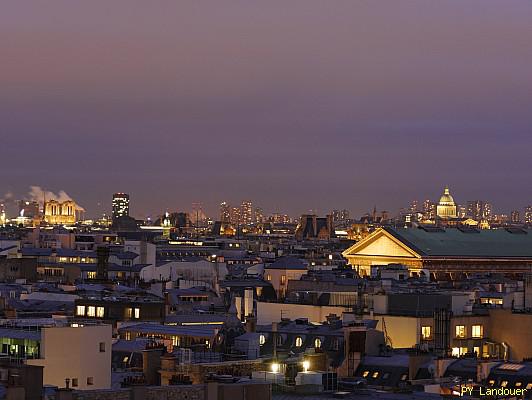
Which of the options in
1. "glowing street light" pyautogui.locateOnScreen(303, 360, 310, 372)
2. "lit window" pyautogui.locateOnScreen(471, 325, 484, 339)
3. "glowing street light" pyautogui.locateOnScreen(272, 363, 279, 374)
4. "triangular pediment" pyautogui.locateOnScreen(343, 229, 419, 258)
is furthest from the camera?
"triangular pediment" pyautogui.locateOnScreen(343, 229, 419, 258)

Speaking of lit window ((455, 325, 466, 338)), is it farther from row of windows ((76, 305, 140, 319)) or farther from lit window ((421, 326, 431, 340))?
row of windows ((76, 305, 140, 319))

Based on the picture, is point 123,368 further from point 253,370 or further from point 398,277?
point 398,277

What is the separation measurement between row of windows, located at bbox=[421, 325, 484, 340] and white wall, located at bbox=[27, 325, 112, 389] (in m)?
23.8

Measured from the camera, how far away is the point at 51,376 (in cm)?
5300

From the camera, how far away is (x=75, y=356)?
54375 mm

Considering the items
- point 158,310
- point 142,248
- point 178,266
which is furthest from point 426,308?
point 142,248

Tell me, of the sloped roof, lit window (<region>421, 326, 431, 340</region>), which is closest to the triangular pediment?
the sloped roof

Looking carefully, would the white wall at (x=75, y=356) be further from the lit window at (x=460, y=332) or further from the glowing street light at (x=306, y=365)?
the lit window at (x=460, y=332)

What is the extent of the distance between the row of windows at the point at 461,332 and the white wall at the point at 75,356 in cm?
2383

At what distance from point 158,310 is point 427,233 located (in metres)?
113

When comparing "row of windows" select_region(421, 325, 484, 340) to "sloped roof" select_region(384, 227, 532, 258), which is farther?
"sloped roof" select_region(384, 227, 532, 258)

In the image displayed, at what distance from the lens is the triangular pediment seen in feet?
615

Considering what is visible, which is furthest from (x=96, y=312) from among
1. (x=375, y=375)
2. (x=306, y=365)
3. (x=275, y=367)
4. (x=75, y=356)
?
(x=275, y=367)

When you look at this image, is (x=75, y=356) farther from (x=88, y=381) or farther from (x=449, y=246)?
(x=449, y=246)
